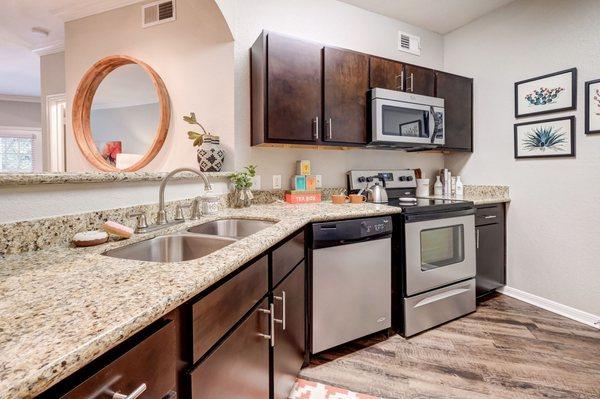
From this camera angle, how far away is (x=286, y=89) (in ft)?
6.35

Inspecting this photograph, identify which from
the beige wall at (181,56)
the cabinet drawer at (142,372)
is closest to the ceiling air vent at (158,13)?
the beige wall at (181,56)

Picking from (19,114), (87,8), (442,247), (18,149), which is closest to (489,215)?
(442,247)

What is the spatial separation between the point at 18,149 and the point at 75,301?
6.64 m

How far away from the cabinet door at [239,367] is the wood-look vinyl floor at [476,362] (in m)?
0.69

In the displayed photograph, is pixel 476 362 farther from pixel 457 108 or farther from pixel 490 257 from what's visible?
pixel 457 108

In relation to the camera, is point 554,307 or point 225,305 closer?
point 225,305

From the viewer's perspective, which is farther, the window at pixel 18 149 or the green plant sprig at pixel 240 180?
the window at pixel 18 149

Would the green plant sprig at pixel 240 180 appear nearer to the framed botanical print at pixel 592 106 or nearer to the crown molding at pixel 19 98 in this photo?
the framed botanical print at pixel 592 106

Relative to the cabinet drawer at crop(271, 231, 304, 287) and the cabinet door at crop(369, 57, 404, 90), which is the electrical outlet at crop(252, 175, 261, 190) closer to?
the cabinet drawer at crop(271, 231, 304, 287)

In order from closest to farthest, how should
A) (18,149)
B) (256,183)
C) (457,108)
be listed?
(256,183)
(457,108)
(18,149)

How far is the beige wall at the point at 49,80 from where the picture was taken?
3.29 meters

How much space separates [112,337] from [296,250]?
103 cm

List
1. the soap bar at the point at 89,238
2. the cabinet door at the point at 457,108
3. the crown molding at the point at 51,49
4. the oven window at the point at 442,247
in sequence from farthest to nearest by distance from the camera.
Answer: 1. the crown molding at the point at 51,49
2. the cabinet door at the point at 457,108
3. the oven window at the point at 442,247
4. the soap bar at the point at 89,238

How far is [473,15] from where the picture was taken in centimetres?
273
